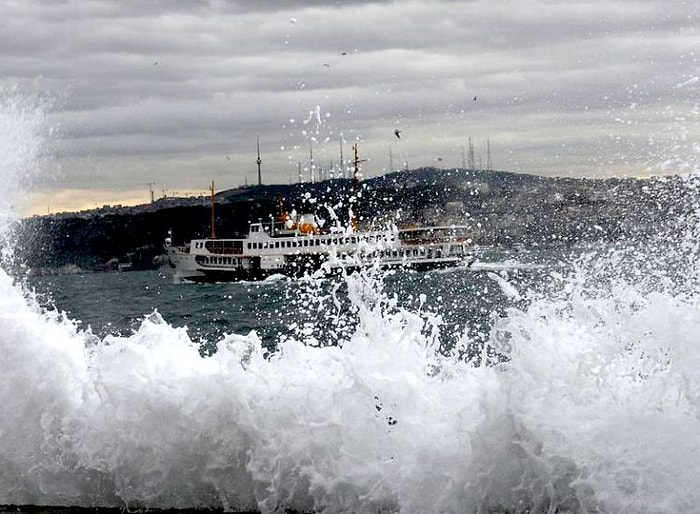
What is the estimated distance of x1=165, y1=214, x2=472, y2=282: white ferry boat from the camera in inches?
2494

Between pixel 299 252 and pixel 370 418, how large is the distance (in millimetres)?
54939

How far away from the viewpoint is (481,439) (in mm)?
8336

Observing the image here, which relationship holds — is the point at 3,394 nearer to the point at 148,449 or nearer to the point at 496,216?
the point at 148,449

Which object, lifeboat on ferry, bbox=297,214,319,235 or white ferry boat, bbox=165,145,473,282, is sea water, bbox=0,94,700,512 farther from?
lifeboat on ferry, bbox=297,214,319,235

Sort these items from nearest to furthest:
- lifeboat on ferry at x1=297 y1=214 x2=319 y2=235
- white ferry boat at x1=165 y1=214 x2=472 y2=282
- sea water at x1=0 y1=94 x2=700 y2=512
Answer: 1. sea water at x1=0 y1=94 x2=700 y2=512
2. white ferry boat at x1=165 y1=214 x2=472 y2=282
3. lifeboat on ferry at x1=297 y1=214 x2=319 y2=235

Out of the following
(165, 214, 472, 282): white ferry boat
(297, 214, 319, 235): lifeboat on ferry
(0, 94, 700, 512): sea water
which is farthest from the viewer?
(297, 214, 319, 235): lifeboat on ferry

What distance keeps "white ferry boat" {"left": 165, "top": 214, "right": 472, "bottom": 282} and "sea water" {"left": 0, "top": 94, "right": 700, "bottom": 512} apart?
5062 centimetres

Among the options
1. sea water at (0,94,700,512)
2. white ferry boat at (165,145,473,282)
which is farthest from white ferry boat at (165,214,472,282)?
sea water at (0,94,700,512)

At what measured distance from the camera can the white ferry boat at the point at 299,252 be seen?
63.3 m

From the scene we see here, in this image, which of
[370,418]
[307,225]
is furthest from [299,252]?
[370,418]

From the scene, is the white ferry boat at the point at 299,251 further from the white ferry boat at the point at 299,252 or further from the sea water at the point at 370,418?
the sea water at the point at 370,418

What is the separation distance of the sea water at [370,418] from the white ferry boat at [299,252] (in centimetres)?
5062

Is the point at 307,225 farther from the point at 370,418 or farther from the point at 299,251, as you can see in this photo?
the point at 370,418

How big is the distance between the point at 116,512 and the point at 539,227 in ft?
218
